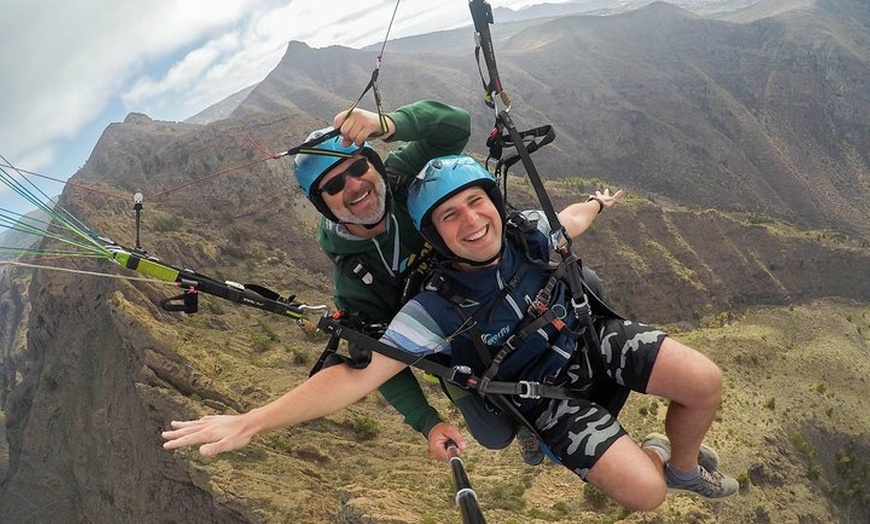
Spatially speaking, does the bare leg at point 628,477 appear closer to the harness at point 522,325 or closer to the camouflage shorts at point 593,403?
the camouflage shorts at point 593,403

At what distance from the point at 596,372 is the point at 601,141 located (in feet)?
346

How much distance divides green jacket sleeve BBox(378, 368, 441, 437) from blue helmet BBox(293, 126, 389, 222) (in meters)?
1.93

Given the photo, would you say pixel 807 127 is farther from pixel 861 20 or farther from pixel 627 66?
pixel 861 20

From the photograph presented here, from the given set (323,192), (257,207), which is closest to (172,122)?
(257,207)

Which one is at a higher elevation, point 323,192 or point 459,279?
point 323,192

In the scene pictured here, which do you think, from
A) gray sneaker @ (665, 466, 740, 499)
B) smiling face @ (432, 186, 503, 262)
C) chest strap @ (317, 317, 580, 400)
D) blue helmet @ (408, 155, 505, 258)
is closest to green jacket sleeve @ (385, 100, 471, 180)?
blue helmet @ (408, 155, 505, 258)

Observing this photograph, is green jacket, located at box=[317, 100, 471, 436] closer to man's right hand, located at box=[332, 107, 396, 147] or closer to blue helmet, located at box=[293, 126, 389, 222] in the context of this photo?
blue helmet, located at box=[293, 126, 389, 222]

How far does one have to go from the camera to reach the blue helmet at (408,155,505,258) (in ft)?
14.6

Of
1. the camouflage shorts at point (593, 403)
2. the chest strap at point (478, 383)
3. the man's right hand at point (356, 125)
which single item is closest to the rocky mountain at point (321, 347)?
the man's right hand at point (356, 125)

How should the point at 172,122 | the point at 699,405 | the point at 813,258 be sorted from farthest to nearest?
the point at 172,122 → the point at 813,258 → the point at 699,405

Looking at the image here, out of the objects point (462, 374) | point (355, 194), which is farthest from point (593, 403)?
point (355, 194)

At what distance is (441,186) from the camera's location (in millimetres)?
4453

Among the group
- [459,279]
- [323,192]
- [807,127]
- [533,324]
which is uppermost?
[323,192]

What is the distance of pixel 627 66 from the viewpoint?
120250 millimetres
